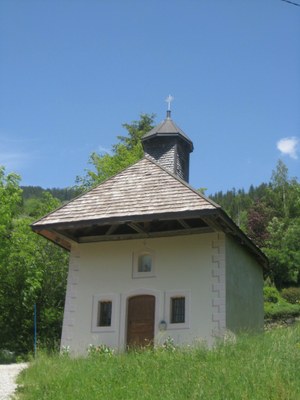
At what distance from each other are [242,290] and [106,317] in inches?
167

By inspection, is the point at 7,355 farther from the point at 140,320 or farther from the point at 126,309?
the point at 140,320

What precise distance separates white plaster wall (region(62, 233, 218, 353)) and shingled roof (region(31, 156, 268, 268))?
338 millimetres

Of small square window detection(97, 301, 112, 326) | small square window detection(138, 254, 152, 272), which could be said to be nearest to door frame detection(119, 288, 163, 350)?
small square window detection(97, 301, 112, 326)

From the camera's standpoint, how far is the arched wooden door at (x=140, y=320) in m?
15.5

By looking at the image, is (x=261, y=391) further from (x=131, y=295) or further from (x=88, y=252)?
(x=88, y=252)

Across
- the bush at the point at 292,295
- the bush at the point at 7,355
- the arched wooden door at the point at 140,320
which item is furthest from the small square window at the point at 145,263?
the bush at the point at 292,295

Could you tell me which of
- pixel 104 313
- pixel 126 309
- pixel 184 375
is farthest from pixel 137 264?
pixel 184 375

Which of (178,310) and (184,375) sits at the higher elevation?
(178,310)

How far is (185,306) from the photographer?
15.0 meters

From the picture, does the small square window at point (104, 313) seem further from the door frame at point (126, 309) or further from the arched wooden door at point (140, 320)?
the arched wooden door at point (140, 320)

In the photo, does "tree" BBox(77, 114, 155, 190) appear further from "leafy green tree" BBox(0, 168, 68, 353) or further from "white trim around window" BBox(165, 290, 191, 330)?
"white trim around window" BBox(165, 290, 191, 330)

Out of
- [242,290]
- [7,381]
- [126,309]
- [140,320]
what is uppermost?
[242,290]

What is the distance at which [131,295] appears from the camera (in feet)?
51.8

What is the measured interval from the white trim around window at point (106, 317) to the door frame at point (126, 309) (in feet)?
0.69
